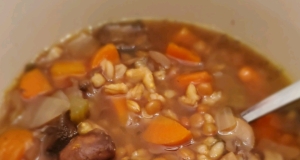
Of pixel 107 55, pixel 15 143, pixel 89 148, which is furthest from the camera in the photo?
pixel 107 55

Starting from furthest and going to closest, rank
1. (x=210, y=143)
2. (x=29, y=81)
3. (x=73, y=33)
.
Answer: (x=73, y=33) < (x=29, y=81) < (x=210, y=143)

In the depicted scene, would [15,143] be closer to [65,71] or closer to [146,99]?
[65,71]

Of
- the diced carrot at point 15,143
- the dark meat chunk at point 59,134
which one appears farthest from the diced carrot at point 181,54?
the diced carrot at point 15,143

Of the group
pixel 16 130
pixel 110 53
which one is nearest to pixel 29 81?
pixel 16 130

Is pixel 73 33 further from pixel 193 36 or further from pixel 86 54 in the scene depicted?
pixel 193 36

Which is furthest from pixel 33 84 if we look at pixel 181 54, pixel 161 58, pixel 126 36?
pixel 181 54

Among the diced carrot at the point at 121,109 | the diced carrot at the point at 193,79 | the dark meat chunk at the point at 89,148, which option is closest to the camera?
the dark meat chunk at the point at 89,148

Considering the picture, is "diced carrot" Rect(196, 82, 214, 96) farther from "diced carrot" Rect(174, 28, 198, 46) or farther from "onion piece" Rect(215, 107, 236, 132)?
"diced carrot" Rect(174, 28, 198, 46)

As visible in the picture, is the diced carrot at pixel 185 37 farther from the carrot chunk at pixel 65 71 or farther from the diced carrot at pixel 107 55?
the carrot chunk at pixel 65 71
